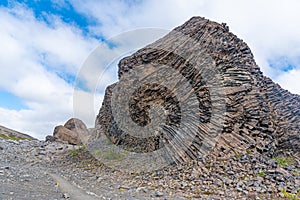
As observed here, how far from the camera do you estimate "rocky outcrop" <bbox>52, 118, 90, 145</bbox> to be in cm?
5425

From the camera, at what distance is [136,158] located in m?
23.7

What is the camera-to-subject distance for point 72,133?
2212 inches

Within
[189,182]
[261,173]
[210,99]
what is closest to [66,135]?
[210,99]

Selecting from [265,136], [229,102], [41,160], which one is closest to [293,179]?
[265,136]

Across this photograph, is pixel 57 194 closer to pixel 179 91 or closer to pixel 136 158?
pixel 136 158

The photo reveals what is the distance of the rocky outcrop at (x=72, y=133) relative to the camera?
178 ft

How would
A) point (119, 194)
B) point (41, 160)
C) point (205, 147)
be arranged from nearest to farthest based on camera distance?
point (119, 194) < point (205, 147) < point (41, 160)

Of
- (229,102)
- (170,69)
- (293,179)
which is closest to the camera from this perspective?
(293,179)

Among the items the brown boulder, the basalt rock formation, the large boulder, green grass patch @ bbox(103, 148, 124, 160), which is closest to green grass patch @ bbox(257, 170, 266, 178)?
the basalt rock formation

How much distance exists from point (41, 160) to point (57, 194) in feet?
74.5

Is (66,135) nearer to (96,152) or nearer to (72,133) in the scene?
(72,133)

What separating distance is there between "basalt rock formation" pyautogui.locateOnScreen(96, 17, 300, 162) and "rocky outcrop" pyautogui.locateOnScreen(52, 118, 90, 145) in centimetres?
2690

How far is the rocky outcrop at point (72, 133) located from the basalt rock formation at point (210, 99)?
26.9 meters

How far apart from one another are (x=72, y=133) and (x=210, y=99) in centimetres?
4054
